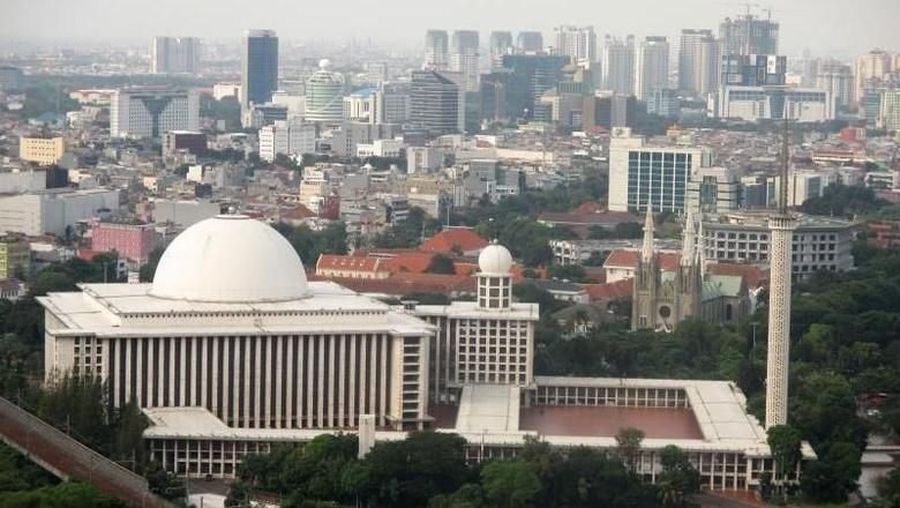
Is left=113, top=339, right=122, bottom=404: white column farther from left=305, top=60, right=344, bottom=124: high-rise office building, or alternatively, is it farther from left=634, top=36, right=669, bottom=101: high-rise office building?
left=634, top=36, right=669, bottom=101: high-rise office building

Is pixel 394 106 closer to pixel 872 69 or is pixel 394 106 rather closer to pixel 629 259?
pixel 872 69

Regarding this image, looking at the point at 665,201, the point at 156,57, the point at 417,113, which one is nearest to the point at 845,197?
the point at 665,201

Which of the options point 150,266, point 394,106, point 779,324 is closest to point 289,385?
point 779,324

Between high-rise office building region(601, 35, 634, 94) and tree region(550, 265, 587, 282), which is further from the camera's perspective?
high-rise office building region(601, 35, 634, 94)

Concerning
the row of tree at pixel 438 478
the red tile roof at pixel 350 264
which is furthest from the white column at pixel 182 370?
the red tile roof at pixel 350 264

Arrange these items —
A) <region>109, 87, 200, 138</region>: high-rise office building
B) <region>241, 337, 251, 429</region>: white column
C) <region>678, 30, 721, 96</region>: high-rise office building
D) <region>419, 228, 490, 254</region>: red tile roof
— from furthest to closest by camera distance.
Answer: <region>678, 30, 721, 96</region>: high-rise office building
<region>109, 87, 200, 138</region>: high-rise office building
<region>419, 228, 490, 254</region>: red tile roof
<region>241, 337, 251, 429</region>: white column

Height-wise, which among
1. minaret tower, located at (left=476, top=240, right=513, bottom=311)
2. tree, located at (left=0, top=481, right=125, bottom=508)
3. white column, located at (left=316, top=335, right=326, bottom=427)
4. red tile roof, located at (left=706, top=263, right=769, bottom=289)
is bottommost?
tree, located at (left=0, top=481, right=125, bottom=508)

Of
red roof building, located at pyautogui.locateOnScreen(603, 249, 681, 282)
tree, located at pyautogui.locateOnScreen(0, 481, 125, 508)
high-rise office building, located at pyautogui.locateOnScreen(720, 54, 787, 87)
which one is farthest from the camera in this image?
high-rise office building, located at pyautogui.locateOnScreen(720, 54, 787, 87)

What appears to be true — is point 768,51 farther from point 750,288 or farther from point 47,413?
point 47,413

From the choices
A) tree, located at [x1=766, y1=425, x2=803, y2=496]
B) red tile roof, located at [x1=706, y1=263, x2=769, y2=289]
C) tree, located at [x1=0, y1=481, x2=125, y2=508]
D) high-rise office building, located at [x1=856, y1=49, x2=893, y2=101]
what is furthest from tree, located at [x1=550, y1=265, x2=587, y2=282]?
tree, located at [x1=0, y1=481, x2=125, y2=508]

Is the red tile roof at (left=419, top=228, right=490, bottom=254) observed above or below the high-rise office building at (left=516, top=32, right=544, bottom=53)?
below
